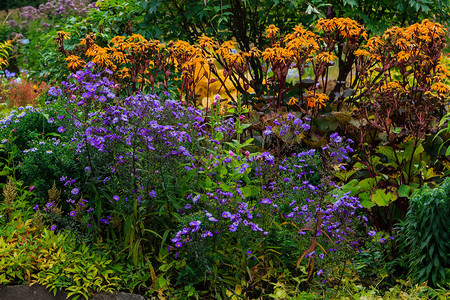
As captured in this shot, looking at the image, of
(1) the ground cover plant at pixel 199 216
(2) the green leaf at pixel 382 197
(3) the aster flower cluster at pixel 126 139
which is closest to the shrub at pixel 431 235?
(1) the ground cover plant at pixel 199 216

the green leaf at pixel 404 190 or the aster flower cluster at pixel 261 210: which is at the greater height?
the aster flower cluster at pixel 261 210

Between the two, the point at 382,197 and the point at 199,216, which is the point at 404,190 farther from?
the point at 199,216

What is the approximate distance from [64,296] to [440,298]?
2.27 metres

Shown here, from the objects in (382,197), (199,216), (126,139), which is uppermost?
(126,139)

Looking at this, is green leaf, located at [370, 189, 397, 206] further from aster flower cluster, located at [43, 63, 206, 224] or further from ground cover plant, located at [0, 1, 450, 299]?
aster flower cluster, located at [43, 63, 206, 224]

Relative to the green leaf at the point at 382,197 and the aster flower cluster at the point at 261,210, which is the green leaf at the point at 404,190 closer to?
the green leaf at the point at 382,197

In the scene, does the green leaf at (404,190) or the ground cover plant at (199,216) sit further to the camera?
the green leaf at (404,190)

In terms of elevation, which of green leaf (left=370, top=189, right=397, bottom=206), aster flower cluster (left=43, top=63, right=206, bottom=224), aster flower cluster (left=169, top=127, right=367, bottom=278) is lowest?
green leaf (left=370, top=189, right=397, bottom=206)

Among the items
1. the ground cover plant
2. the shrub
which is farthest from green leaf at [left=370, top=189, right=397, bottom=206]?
the shrub

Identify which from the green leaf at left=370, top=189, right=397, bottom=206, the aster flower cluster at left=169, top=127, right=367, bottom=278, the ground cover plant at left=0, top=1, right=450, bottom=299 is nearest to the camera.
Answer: the aster flower cluster at left=169, top=127, right=367, bottom=278

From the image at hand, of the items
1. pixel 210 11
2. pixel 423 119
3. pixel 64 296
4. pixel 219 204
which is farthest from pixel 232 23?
pixel 64 296

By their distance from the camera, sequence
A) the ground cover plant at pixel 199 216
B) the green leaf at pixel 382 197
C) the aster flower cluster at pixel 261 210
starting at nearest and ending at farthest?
1. the aster flower cluster at pixel 261 210
2. the ground cover plant at pixel 199 216
3. the green leaf at pixel 382 197

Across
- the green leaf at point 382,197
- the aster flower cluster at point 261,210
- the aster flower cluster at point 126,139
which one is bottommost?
the green leaf at point 382,197

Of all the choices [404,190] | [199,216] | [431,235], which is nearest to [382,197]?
[404,190]
